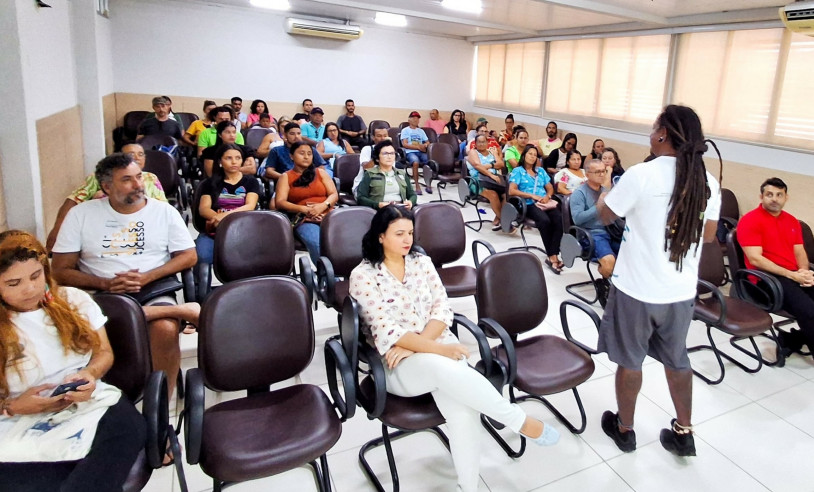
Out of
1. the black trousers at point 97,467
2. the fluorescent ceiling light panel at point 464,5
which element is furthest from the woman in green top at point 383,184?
the fluorescent ceiling light panel at point 464,5

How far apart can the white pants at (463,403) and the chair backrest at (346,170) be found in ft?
11.1

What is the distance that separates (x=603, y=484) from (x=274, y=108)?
27.8 ft

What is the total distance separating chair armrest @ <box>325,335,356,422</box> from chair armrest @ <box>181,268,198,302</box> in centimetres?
103

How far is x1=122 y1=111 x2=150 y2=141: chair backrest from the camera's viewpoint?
7707 millimetres

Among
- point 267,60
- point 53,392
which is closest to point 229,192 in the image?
point 53,392

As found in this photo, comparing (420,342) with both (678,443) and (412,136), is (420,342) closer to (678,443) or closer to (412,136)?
(678,443)

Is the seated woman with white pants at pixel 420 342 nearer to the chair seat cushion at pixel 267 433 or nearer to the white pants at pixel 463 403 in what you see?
the white pants at pixel 463 403

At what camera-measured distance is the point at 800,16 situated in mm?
4250

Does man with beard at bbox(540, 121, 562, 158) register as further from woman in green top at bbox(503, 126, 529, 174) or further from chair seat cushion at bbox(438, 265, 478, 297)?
chair seat cushion at bbox(438, 265, 478, 297)

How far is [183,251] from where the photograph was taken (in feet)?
8.58

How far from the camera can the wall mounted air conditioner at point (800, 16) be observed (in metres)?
4.18

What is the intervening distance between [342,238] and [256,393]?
128cm

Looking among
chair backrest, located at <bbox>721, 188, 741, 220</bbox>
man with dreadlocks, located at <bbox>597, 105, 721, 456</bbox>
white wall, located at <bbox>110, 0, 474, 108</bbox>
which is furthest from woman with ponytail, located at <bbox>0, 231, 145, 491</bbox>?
white wall, located at <bbox>110, 0, 474, 108</bbox>

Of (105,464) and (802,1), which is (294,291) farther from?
(802,1)
